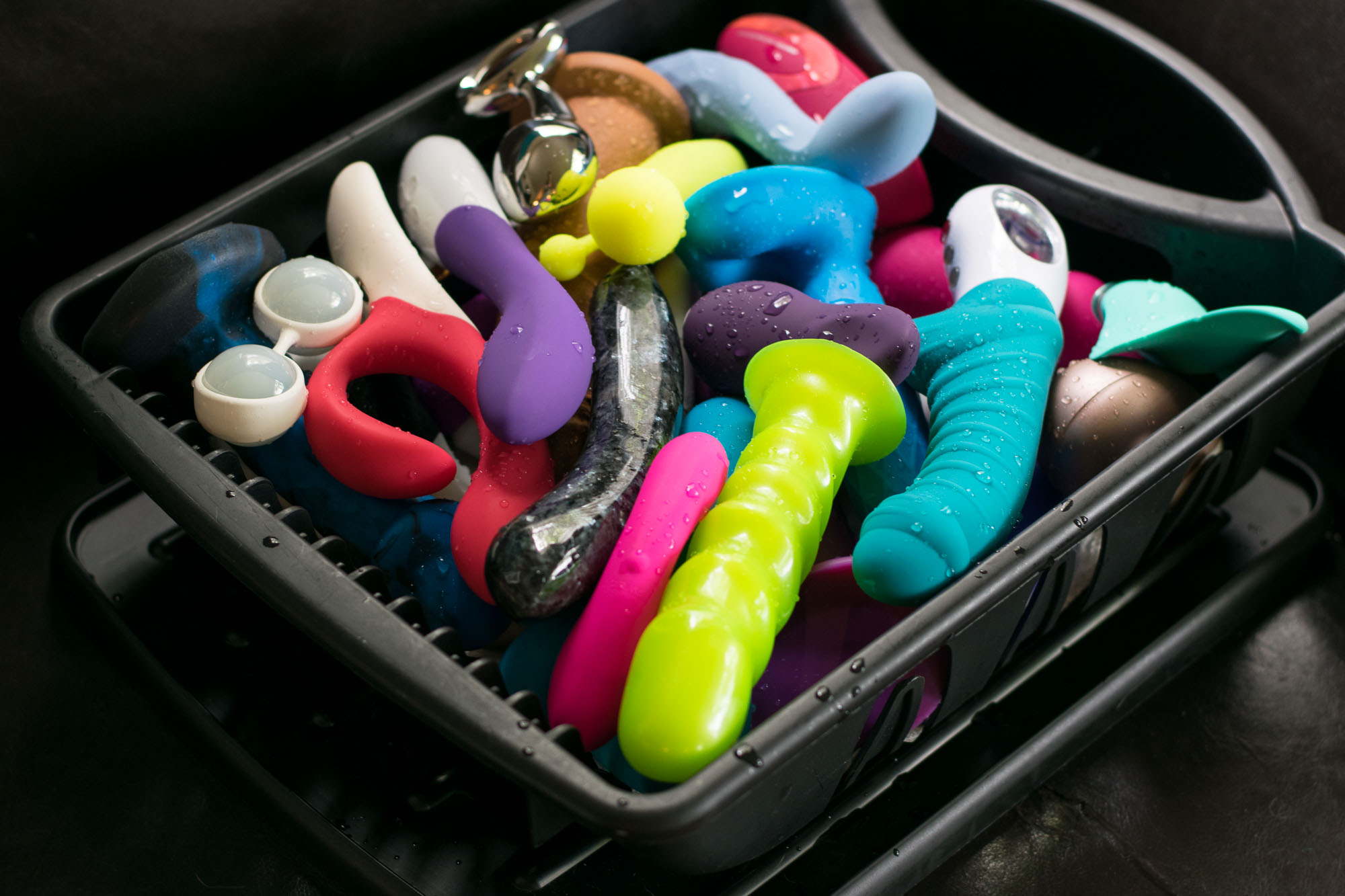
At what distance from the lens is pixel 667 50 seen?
0.74 meters

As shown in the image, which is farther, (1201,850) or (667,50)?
(667,50)

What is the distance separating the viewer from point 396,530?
0.50 m

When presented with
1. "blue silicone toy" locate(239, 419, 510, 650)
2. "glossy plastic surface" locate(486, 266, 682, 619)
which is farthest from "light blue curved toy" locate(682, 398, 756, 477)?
"blue silicone toy" locate(239, 419, 510, 650)

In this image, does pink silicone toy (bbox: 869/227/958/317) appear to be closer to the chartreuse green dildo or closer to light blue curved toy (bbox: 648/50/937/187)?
light blue curved toy (bbox: 648/50/937/187)

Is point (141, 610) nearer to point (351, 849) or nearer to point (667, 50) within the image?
point (351, 849)

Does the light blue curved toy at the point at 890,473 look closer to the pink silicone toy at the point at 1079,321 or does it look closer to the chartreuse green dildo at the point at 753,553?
the chartreuse green dildo at the point at 753,553

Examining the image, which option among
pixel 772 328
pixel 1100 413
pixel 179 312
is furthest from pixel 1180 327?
pixel 179 312

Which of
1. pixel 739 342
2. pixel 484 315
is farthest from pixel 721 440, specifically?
pixel 484 315

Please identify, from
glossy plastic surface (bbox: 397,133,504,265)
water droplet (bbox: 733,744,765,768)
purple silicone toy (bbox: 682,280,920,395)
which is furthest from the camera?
glossy plastic surface (bbox: 397,133,504,265)

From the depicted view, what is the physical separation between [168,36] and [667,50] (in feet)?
0.96

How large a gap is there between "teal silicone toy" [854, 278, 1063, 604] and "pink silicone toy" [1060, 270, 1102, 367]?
0.07 meters

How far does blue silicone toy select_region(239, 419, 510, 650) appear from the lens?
484mm

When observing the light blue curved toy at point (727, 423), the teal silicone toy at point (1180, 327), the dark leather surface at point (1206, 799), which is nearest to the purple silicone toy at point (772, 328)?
the light blue curved toy at point (727, 423)

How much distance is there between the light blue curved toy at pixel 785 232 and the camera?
561mm
